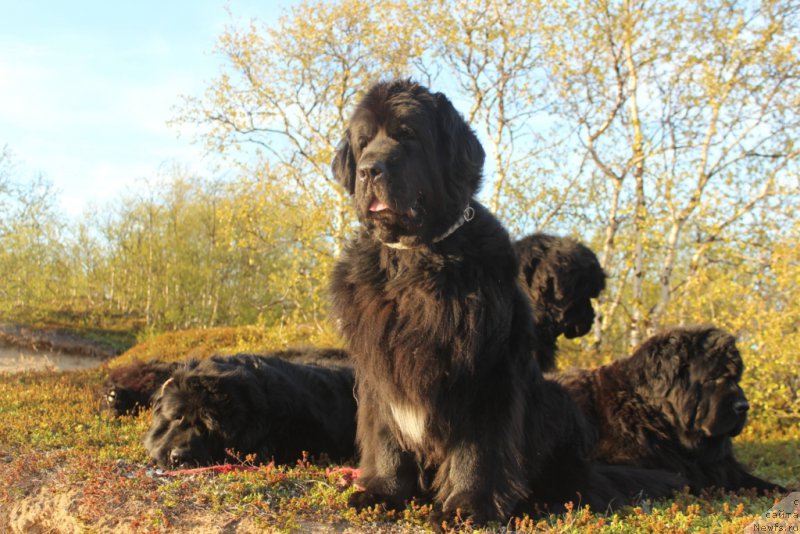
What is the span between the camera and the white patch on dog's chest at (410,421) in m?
3.22

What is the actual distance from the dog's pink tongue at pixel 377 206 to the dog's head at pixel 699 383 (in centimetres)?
285

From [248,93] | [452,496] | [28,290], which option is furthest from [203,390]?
[28,290]

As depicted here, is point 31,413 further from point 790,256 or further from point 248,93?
point 248,93

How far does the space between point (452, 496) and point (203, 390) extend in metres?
2.20

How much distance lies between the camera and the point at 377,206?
317cm

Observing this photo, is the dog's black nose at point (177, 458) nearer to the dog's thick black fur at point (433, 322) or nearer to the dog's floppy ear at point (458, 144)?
the dog's thick black fur at point (433, 322)

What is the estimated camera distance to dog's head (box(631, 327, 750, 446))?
466cm

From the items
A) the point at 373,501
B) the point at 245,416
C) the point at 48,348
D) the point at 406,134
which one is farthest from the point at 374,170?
the point at 48,348

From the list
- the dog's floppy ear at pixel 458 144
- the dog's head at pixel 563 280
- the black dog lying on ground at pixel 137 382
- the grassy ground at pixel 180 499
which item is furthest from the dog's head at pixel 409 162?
the black dog lying on ground at pixel 137 382

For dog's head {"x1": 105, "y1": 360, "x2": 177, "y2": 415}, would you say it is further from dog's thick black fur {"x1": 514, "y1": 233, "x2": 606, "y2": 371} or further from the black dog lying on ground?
dog's thick black fur {"x1": 514, "y1": 233, "x2": 606, "y2": 371}

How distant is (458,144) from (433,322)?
0.98 metres

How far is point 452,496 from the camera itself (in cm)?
314

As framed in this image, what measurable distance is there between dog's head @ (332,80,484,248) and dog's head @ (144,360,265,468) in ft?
6.38

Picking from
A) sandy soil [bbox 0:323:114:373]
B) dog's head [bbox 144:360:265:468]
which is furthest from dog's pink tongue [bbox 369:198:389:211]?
sandy soil [bbox 0:323:114:373]
